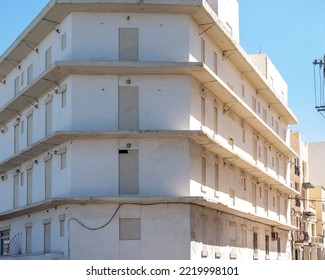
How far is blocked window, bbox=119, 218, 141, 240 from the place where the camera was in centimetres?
3105

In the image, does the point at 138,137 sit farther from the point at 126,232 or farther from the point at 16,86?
the point at 16,86

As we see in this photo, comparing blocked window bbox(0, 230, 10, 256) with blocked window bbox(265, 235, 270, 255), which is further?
blocked window bbox(265, 235, 270, 255)

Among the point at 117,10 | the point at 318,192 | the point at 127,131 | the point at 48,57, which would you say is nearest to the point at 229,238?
the point at 127,131

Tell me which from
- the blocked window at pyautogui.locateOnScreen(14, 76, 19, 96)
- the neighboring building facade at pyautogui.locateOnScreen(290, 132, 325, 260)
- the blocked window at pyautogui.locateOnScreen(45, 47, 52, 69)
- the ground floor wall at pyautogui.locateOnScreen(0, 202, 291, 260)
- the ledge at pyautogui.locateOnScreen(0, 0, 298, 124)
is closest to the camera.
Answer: the ground floor wall at pyautogui.locateOnScreen(0, 202, 291, 260)

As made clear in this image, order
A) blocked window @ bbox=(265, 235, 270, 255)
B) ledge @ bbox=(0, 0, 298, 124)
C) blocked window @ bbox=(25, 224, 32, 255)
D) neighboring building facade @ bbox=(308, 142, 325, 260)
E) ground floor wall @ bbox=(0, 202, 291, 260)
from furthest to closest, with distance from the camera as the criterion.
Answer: neighboring building facade @ bbox=(308, 142, 325, 260)
blocked window @ bbox=(265, 235, 270, 255)
blocked window @ bbox=(25, 224, 32, 255)
ledge @ bbox=(0, 0, 298, 124)
ground floor wall @ bbox=(0, 202, 291, 260)

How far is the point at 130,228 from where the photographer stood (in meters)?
31.1

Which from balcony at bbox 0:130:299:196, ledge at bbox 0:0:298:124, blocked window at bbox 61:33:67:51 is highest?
ledge at bbox 0:0:298:124

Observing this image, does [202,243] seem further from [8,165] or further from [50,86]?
[8,165]

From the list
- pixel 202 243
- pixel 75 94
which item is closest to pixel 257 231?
pixel 202 243

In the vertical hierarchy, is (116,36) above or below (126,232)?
above

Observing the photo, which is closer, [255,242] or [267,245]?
[255,242]

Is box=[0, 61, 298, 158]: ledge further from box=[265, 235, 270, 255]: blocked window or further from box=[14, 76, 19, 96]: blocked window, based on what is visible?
box=[265, 235, 270, 255]: blocked window

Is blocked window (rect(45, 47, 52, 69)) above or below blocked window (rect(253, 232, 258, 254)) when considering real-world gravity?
above

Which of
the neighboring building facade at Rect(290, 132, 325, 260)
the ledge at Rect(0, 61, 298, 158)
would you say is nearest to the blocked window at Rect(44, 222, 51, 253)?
the ledge at Rect(0, 61, 298, 158)
